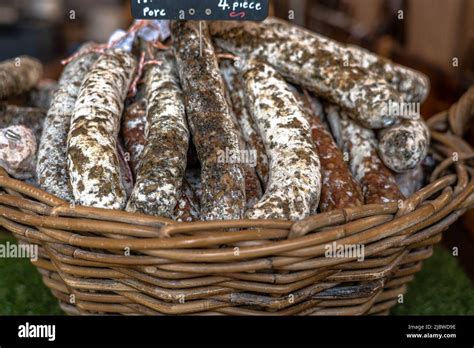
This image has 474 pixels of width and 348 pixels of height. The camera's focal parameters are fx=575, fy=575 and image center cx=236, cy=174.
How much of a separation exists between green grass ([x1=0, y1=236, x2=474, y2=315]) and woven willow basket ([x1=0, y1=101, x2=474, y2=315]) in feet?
0.93

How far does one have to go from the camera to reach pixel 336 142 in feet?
6.79

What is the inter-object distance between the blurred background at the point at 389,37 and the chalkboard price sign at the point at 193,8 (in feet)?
2.11

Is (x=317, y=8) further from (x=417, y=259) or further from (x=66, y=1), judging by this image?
(x=417, y=259)

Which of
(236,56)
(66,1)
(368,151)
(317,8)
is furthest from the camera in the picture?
(317,8)

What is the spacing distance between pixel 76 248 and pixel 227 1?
848 millimetres

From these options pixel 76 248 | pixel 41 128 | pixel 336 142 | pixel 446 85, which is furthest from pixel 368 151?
pixel 446 85

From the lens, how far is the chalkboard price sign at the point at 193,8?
1714 millimetres
